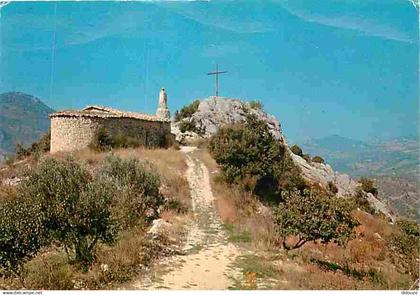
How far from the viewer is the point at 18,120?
37562 millimetres

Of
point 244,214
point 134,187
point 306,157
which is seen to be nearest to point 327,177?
point 306,157

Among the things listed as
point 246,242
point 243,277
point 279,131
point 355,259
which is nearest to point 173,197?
point 246,242

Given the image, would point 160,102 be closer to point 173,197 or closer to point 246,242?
point 173,197

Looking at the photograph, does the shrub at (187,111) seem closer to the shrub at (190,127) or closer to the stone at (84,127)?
the shrub at (190,127)

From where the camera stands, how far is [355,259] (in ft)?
50.9

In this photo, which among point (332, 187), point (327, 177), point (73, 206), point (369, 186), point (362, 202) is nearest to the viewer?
point (73, 206)

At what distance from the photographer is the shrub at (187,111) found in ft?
144

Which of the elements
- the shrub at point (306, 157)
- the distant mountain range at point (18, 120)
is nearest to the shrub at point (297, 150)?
the shrub at point (306, 157)

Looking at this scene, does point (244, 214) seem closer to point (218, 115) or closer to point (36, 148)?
point (36, 148)

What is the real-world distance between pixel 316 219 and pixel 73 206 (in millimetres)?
6918

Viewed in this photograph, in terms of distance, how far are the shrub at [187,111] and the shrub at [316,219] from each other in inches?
1184

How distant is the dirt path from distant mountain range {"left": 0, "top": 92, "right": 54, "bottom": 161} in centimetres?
581

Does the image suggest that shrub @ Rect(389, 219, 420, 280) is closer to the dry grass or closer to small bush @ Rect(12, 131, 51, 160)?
the dry grass

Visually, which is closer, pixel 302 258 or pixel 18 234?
pixel 18 234
